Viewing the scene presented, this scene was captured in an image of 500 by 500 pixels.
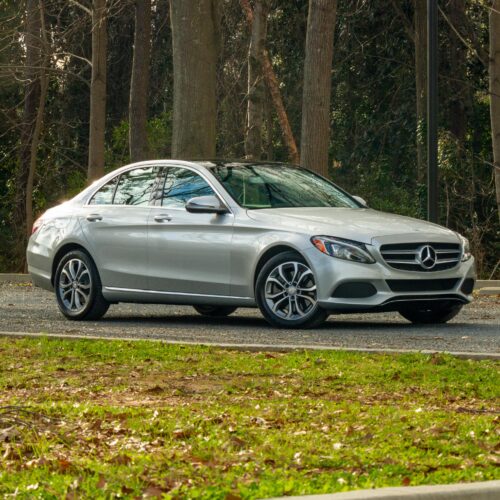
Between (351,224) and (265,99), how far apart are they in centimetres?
2533

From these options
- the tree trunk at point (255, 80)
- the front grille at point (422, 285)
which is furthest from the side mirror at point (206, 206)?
the tree trunk at point (255, 80)

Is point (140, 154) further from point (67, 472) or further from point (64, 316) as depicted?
point (67, 472)

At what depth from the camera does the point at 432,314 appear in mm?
14867

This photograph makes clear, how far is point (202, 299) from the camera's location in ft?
48.3

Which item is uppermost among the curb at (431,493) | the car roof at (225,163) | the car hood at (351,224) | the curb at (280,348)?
the car roof at (225,163)

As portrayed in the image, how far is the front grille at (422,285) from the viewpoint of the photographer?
538 inches

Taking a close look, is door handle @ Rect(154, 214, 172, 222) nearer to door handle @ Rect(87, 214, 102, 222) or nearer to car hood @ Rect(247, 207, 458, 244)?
door handle @ Rect(87, 214, 102, 222)

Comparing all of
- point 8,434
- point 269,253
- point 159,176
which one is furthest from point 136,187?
point 8,434

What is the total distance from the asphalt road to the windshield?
1.25m

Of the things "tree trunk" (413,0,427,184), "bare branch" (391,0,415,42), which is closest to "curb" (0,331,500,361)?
"tree trunk" (413,0,427,184)

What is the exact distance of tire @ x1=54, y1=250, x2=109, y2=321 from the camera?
1552 cm

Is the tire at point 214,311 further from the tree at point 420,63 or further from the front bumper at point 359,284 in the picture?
the tree at point 420,63

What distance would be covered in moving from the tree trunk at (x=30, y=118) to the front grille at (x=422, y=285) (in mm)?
21834

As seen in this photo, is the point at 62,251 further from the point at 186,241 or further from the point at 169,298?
the point at 186,241
